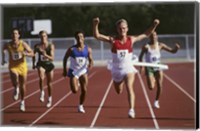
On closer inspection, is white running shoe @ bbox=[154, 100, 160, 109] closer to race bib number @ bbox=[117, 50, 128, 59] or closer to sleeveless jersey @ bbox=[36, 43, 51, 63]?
race bib number @ bbox=[117, 50, 128, 59]

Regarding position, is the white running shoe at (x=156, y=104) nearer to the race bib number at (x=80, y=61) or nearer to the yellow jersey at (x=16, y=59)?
the race bib number at (x=80, y=61)

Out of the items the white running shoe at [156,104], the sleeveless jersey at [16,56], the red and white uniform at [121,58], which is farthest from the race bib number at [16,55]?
the white running shoe at [156,104]

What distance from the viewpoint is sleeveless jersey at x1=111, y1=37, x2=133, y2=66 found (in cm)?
500

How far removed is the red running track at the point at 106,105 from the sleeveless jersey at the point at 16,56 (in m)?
0.15

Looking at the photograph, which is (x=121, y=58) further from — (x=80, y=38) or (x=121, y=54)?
(x=80, y=38)

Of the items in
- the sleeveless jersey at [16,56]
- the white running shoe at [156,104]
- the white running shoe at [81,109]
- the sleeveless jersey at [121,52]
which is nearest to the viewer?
the sleeveless jersey at [121,52]

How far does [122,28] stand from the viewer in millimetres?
5012

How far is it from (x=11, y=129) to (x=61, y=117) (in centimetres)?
61

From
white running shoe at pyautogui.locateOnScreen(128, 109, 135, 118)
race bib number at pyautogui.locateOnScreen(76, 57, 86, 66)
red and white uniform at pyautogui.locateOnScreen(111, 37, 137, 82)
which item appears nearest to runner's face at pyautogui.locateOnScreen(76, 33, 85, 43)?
race bib number at pyautogui.locateOnScreen(76, 57, 86, 66)

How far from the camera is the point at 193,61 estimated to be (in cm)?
491

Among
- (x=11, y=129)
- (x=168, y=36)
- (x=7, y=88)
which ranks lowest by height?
(x=11, y=129)

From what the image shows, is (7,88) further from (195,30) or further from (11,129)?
(195,30)

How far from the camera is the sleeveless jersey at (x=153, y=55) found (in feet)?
16.6

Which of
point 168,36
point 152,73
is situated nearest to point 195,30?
point 168,36
